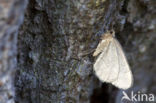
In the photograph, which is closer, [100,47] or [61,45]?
[61,45]

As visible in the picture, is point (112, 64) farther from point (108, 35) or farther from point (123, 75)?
point (108, 35)

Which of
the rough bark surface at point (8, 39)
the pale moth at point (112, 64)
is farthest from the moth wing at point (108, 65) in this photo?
the rough bark surface at point (8, 39)

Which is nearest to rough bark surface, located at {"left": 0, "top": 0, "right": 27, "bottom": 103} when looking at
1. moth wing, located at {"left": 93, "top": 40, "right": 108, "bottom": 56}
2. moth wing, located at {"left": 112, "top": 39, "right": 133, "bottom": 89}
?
moth wing, located at {"left": 93, "top": 40, "right": 108, "bottom": 56}

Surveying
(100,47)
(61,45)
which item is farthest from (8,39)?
(100,47)

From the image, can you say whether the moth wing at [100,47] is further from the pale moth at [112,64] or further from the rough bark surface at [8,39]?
the rough bark surface at [8,39]

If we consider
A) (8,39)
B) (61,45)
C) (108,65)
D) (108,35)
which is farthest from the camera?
(108,65)

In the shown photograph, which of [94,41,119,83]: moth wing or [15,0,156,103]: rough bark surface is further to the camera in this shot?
[94,41,119,83]: moth wing

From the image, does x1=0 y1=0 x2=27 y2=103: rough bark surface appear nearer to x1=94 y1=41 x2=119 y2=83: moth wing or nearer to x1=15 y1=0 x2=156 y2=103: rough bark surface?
x1=15 y1=0 x2=156 y2=103: rough bark surface

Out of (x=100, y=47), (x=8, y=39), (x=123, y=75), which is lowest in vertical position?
(x=123, y=75)
